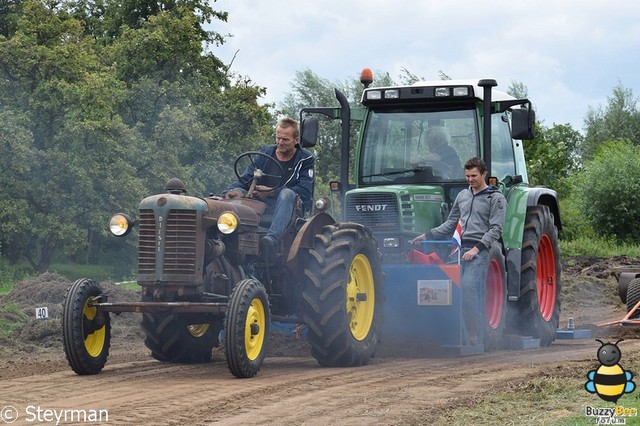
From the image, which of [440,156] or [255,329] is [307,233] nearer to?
[255,329]

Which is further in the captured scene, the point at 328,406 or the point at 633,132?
the point at 633,132

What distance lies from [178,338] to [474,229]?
3.31m

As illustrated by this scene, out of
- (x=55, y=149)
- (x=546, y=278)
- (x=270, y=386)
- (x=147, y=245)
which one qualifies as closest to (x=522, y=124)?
(x=546, y=278)

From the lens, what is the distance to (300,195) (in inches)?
459

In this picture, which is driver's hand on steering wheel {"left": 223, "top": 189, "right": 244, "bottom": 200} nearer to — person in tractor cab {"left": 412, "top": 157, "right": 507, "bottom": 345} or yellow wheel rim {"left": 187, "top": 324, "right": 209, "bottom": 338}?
yellow wheel rim {"left": 187, "top": 324, "right": 209, "bottom": 338}

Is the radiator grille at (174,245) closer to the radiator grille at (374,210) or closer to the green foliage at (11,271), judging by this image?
the radiator grille at (374,210)

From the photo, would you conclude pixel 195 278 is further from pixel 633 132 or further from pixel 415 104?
pixel 633 132

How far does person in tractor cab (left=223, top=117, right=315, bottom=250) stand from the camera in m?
11.6

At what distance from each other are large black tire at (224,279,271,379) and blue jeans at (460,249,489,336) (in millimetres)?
2608

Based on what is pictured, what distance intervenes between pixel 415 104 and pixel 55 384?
5.59 meters

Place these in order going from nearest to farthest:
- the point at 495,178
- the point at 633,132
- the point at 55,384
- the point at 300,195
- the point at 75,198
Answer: the point at 55,384 < the point at 300,195 < the point at 495,178 < the point at 75,198 < the point at 633,132

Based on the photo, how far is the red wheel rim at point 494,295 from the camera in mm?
12836

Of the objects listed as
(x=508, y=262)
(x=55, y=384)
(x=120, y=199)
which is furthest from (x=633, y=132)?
(x=55, y=384)

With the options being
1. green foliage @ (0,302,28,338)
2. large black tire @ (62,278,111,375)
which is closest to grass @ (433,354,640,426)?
large black tire @ (62,278,111,375)
